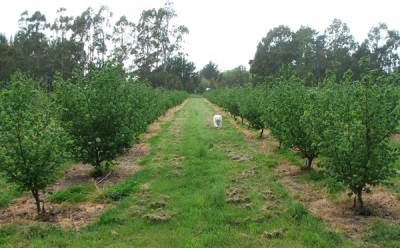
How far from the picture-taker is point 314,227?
5.04 meters

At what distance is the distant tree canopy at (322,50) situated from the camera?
2159 inches

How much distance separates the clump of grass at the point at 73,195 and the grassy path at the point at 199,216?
2.11 feet

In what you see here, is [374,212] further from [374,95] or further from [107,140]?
[107,140]

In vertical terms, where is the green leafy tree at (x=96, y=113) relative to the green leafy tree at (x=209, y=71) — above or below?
below

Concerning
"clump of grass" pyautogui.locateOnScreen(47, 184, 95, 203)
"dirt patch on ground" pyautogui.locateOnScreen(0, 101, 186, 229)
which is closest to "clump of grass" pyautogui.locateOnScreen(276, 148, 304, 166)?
"dirt patch on ground" pyautogui.locateOnScreen(0, 101, 186, 229)

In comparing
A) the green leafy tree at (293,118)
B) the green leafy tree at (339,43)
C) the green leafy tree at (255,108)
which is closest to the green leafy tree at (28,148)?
the green leafy tree at (293,118)

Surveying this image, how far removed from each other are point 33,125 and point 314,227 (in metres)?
4.94

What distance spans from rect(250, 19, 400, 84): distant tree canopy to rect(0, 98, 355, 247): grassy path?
47.7m

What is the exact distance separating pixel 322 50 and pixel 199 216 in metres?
58.8

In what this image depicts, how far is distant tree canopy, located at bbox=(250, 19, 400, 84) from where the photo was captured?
54.8 meters

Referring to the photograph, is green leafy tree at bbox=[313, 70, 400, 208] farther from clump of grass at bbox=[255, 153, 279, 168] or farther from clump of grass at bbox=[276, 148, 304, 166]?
clump of grass at bbox=[255, 153, 279, 168]

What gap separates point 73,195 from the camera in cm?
685

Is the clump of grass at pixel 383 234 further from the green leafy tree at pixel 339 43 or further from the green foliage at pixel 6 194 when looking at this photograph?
the green leafy tree at pixel 339 43

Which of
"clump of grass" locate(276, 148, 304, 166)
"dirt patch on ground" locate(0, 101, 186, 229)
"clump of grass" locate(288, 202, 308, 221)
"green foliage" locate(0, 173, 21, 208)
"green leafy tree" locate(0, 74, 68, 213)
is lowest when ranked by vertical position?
"dirt patch on ground" locate(0, 101, 186, 229)
